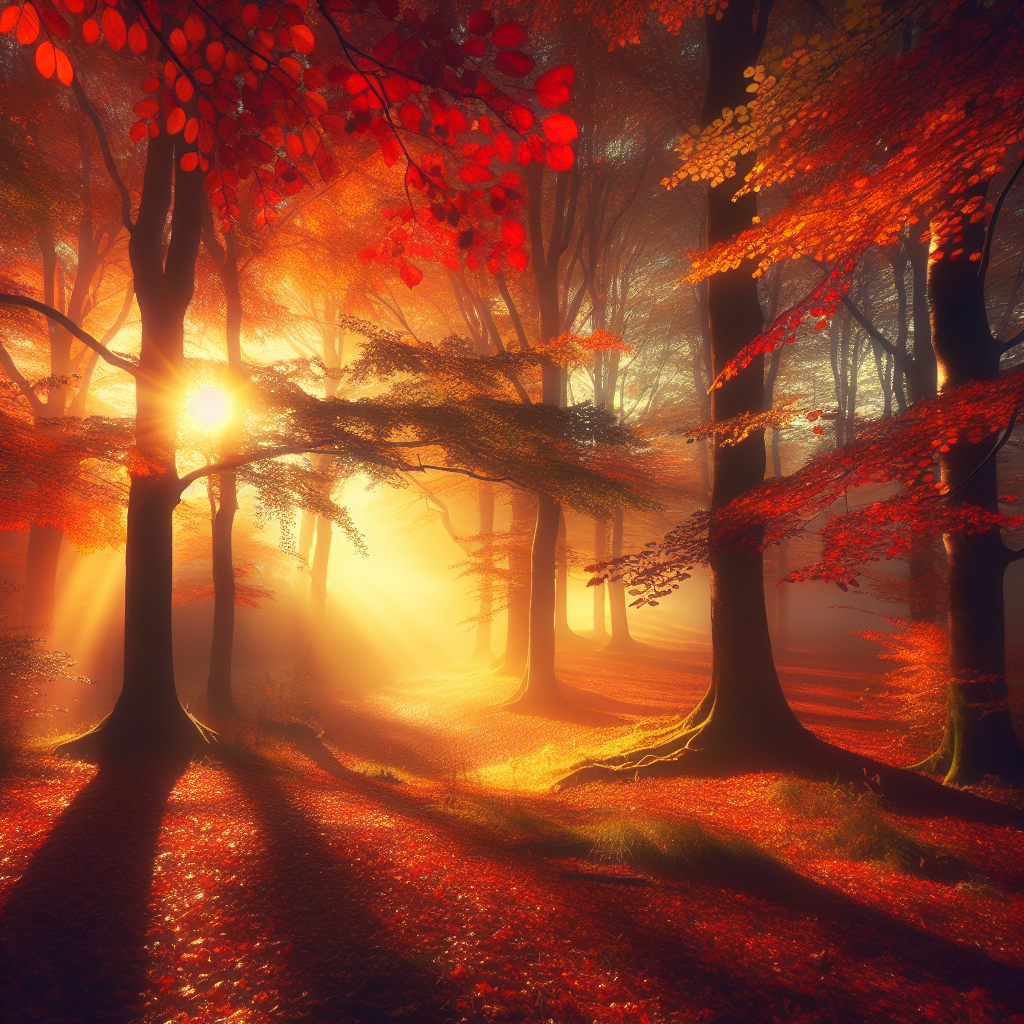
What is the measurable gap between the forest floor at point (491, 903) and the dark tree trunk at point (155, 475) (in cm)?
93

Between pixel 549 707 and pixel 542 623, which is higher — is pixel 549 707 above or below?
below

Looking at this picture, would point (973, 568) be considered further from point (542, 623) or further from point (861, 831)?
point (542, 623)

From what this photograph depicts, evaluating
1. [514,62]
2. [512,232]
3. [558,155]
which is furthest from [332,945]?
[514,62]

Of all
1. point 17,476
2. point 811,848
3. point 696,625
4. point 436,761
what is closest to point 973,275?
point 811,848

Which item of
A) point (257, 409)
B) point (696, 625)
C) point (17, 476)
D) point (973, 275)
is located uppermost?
point (973, 275)

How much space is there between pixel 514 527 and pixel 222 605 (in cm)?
869

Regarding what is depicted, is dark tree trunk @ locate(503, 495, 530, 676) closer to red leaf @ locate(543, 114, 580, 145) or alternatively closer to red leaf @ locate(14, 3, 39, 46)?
red leaf @ locate(543, 114, 580, 145)

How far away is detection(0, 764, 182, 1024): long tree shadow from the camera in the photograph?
7.66 feet

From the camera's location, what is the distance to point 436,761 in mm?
10000

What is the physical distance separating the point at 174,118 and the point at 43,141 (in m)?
13.8

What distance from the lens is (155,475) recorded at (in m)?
6.67

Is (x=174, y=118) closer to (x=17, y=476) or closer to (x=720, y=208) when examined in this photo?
(x=720, y=208)

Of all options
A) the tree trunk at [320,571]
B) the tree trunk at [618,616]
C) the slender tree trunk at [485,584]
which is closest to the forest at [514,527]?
the slender tree trunk at [485,584]

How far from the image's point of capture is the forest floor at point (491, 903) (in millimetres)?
2547
